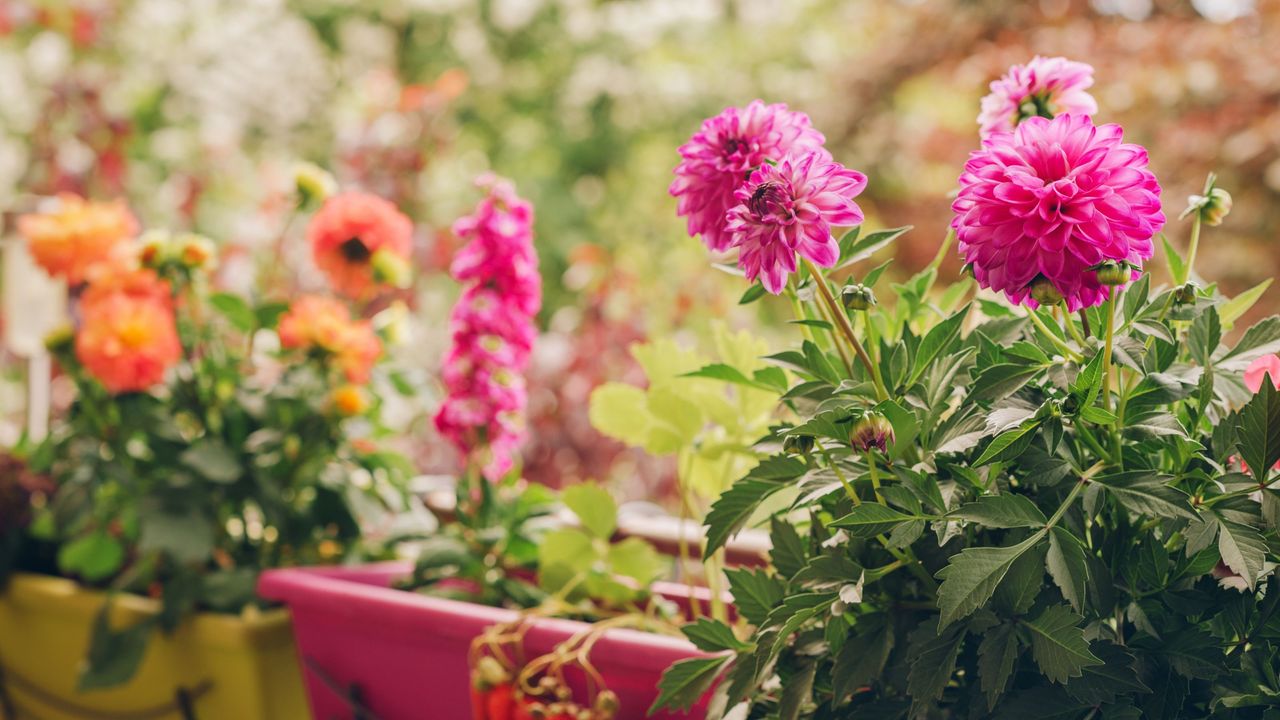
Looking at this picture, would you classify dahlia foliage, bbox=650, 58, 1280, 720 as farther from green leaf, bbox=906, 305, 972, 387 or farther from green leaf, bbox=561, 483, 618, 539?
green leaf, bbox=561, 483, 618, 539

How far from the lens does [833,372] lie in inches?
23.5

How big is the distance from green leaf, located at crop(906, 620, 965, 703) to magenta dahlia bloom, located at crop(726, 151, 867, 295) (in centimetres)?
19

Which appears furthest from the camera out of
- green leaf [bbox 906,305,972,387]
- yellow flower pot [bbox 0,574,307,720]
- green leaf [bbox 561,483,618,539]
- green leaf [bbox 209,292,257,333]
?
green leaf [bbox 209,292,257,333]

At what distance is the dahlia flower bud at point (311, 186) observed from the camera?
117 centimetres

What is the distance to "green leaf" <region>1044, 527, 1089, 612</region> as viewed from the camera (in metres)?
0.47

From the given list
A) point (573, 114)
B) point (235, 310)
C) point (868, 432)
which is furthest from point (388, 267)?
point (573, 114)

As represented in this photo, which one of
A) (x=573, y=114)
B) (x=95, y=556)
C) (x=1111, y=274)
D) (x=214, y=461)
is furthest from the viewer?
(x=573, y=114)

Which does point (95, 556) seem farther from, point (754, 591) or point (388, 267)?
point (754, 591)

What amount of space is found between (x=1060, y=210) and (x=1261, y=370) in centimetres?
24

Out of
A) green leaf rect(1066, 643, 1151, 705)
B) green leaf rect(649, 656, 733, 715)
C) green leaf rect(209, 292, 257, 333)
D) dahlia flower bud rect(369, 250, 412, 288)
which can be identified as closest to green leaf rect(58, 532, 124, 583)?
green leaf rect(209, 292, 257, 333)

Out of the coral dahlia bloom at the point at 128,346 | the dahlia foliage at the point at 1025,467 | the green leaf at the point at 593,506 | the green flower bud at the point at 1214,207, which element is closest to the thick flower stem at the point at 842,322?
the dahlia foliage at the point at 1025,467

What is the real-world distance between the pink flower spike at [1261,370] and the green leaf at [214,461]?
882mm

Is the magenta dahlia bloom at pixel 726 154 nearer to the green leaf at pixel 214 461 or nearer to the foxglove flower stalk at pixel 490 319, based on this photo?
the foxglove flower stalk at pixel 490 319

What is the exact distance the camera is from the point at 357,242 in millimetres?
1151
